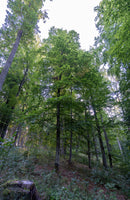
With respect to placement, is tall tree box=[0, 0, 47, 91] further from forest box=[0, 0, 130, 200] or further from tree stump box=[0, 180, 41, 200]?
tree stump box=[0, 180, 41, 200]

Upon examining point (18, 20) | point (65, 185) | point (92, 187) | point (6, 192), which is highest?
point (18, 20)

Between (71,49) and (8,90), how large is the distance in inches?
378

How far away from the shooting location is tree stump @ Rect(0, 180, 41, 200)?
8.41ft

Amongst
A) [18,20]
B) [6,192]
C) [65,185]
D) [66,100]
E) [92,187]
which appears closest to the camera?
[6,192]

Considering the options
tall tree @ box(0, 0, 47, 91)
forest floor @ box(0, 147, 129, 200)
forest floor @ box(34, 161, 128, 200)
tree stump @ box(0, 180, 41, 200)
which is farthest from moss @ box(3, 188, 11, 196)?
tall tree @ box(0, 0, 47, 91)

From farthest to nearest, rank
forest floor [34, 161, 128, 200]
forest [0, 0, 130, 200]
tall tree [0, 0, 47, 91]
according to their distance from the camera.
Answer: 1. tall tree [0, 0, 47, 91]
2. forest [0, 0, 130, 200]
3. forest floor [34, 161, 128, 200]

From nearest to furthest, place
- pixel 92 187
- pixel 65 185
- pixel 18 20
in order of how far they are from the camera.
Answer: pixel 65 185 → pixel 92 187 → pixel 18 20

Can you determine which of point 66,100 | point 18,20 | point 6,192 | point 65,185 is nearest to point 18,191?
point 6,192

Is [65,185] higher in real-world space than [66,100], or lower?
lower

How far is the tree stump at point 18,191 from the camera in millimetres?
2564

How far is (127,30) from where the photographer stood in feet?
15.8

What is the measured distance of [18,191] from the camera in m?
2.66

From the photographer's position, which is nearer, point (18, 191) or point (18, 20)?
point (18, 191)

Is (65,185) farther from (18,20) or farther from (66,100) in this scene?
(18,20)
